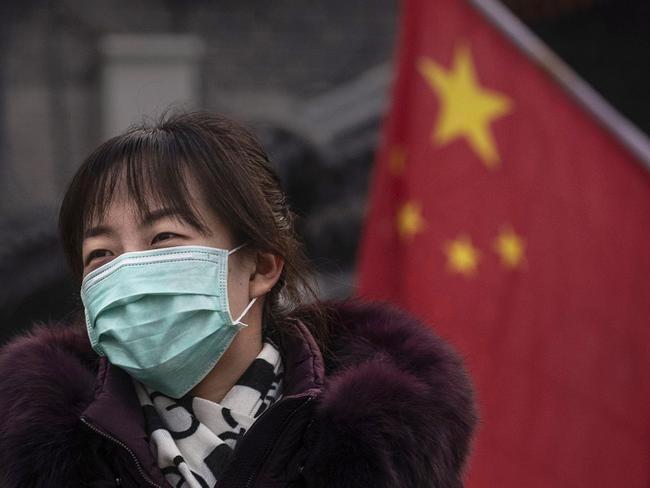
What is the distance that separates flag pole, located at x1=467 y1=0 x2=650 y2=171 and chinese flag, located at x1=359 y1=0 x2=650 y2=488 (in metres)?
0.02

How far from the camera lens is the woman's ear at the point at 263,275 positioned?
2.20 m

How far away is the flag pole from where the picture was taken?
128 inches

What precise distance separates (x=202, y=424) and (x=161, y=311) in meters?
0.20

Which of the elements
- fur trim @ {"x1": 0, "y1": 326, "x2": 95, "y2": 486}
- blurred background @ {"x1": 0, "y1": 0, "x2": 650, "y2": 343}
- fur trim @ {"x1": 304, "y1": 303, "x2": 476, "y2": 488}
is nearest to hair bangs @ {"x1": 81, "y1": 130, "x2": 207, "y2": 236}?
fur trim @ {"x1": 0, "y1": 326, "x2": 95, "y2": 486}

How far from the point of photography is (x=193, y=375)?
212cm

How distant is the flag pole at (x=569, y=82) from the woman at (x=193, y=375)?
49.2 inches

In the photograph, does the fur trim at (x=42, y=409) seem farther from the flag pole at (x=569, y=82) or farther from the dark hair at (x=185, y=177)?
the flag pole at (x=569, y=82)

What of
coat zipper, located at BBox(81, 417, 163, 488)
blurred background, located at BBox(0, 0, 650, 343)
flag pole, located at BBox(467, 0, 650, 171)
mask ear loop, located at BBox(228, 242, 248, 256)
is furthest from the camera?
blurred background, located at BBox(0, 0, 650, 343)

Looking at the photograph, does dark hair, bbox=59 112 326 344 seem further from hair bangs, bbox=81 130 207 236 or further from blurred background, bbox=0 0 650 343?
blurred background, bbox=0 0 650 343

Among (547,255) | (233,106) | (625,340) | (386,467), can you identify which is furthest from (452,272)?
(233,106)

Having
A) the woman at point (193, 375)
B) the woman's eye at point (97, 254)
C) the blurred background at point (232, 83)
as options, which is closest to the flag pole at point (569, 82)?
the woman at point (193, 375)

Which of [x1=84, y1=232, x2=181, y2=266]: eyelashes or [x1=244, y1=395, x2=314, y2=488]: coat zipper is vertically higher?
[x1=84, y1=232, x2=181, y2=266]: eyelashes

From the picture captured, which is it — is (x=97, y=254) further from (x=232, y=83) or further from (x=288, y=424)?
(x=232, y=83)

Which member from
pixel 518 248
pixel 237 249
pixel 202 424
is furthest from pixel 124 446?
pixel 518 248
